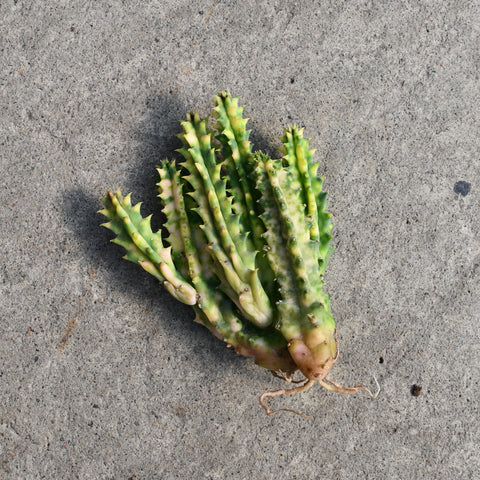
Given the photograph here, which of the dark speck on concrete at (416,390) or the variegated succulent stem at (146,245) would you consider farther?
the dark speck on concrete at (416,390)

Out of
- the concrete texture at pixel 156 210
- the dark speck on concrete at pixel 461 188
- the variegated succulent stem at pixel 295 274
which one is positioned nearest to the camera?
the variegated succulent stem at pixel 295 274

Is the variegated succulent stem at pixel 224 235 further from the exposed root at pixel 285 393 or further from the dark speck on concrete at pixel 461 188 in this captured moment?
the dark speck on concrete at pixel 461 188

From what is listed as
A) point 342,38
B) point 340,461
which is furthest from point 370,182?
point 340,461

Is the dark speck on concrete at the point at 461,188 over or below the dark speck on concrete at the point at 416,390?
over

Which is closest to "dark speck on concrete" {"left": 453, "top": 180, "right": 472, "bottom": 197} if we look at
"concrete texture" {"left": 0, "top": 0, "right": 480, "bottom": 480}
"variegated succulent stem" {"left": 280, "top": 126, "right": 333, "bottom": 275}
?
"concrete texture" {"left": 0, "top": 0, "right": 480, "bottom": 480}

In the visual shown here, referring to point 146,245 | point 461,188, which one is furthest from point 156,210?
point 461,188

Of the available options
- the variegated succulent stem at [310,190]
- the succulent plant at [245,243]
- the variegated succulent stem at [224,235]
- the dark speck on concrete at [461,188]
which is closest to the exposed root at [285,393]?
the succulent plant at [245,243]

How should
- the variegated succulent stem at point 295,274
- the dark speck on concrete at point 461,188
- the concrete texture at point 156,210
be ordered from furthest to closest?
1. the dark speck on concrete at point 461,188
2. the concrete texture at point 156,210
3. the variegated succulent stem at point 295,274
